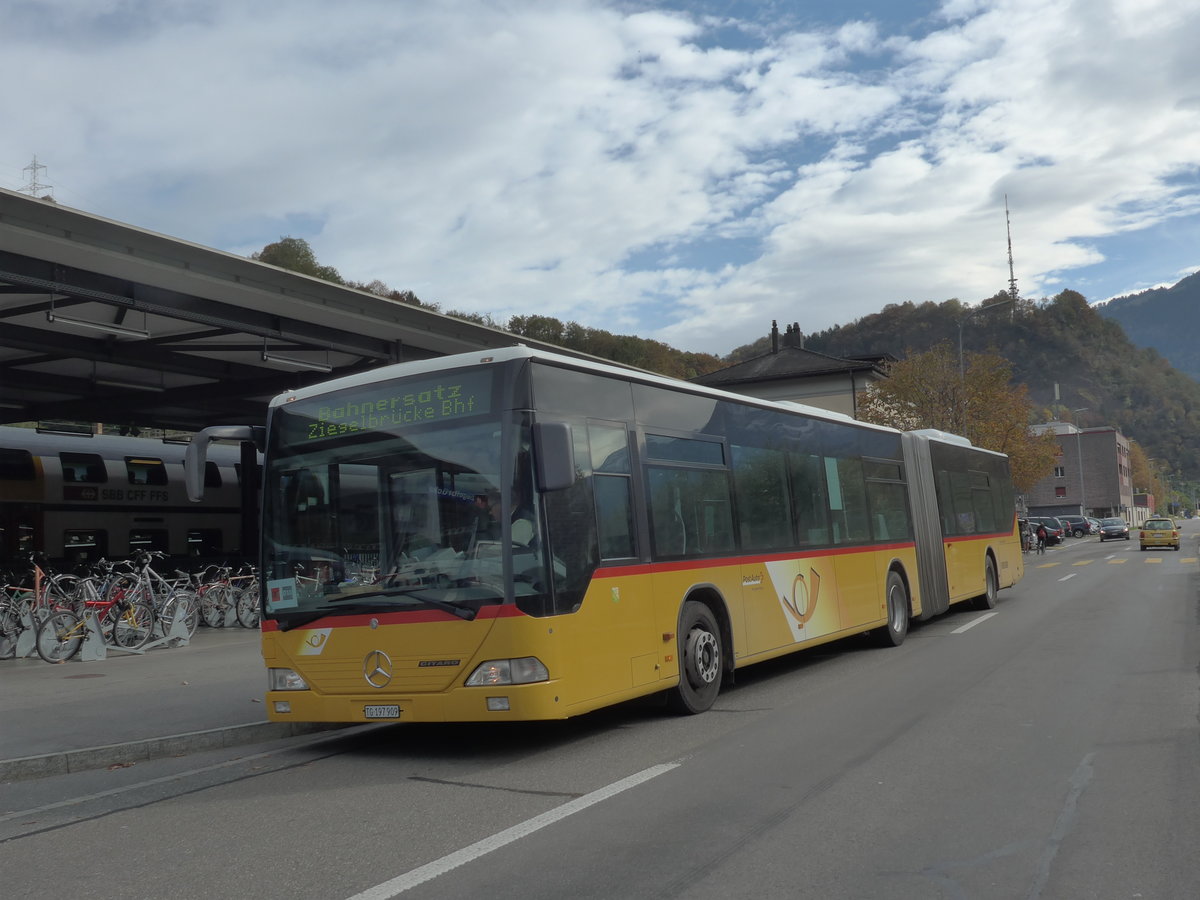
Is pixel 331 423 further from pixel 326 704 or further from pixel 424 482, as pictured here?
pixel 326 704

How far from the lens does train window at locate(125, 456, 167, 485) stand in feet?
77.4

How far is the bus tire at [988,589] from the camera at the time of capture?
64.1ft

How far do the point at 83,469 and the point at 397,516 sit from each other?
17.7 meters

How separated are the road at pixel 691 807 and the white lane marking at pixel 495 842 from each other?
0.02m

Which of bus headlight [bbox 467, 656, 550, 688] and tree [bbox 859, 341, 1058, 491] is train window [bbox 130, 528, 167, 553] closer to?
bus headlight [bbox 467, 656, 550, 688]

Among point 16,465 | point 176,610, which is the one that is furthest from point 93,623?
point 16,465

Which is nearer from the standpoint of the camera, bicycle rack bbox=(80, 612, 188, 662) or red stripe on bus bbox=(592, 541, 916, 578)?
red stripe on bus bbox=(592, 541, 916, 578)

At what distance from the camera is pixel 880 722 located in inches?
337

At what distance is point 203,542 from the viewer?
25750 millimetres

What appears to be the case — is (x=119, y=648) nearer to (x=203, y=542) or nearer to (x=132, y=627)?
(x=132, y=627)

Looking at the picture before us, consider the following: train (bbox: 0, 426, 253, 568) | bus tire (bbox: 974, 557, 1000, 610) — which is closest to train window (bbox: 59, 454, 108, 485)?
train (bbox: 0, 426, 253, 568)

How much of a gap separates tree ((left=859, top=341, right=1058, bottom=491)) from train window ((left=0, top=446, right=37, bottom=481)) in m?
34.4

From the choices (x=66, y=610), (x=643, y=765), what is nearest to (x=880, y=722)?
(x=643, y=765)

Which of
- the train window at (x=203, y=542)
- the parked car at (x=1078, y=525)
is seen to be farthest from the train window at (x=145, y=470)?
the parked car at (x=1078, y=525)
